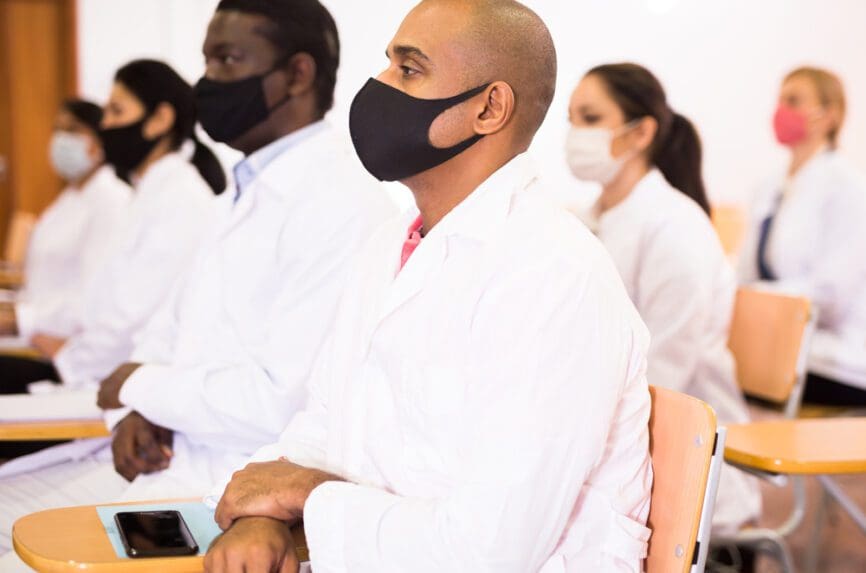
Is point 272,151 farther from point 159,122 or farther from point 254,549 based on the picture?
point 159,122

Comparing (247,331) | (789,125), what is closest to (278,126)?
(247,331)

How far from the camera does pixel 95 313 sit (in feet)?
10.2

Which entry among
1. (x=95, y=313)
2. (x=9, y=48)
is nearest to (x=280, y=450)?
(x=95, y=313)

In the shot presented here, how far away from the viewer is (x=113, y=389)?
2090 millimetres

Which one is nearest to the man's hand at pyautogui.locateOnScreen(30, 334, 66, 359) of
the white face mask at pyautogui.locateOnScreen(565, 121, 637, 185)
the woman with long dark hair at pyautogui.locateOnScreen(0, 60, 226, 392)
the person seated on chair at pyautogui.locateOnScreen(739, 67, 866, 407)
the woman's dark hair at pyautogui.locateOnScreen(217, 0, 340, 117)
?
the woman with long dark hair at pyautogui.locateOnScreen(0, 60, 226, 392)

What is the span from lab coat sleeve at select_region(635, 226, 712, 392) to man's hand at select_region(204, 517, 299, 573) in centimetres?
149

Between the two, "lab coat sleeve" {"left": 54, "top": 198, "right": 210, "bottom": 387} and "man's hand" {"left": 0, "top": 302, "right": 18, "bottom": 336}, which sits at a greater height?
"lab coat sleeve" {"left": 54, "top": 198, "right": 210, "bottom": 387}

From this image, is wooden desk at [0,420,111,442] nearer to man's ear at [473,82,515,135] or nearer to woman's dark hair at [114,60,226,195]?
man's ear at [473,82,515,135]

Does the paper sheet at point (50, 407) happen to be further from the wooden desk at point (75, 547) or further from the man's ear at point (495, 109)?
the man's ear at point (495, 109)

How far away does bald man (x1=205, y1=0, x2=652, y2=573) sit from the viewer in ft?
4.07

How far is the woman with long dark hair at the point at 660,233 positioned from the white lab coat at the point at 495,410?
4.25 ft

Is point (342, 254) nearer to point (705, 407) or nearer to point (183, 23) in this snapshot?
point (705, 407)

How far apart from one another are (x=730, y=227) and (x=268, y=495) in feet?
18.1

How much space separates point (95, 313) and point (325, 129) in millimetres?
1301
